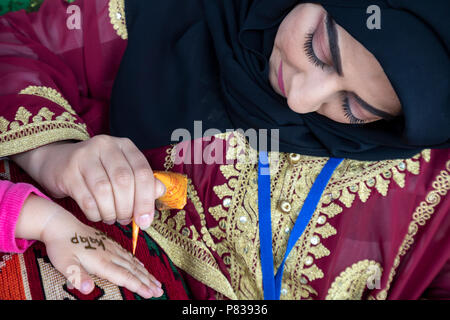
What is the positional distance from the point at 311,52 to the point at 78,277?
62 centimetres

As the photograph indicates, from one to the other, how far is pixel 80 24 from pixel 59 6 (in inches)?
3.2

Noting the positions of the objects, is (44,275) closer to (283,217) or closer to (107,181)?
(107,181)

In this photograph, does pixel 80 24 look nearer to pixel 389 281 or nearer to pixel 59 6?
pixel 59 6

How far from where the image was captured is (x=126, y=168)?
0.83 meters

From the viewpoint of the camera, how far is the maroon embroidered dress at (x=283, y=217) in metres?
1.03

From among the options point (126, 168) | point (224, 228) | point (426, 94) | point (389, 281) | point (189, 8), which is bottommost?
point (389, 281)

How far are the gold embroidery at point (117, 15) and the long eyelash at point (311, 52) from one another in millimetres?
550

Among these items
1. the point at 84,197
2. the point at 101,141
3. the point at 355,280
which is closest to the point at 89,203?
the point at 84,197

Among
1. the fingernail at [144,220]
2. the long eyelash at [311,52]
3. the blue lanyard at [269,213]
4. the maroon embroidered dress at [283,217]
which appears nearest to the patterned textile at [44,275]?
the maroon embroidered dress at [283,217]

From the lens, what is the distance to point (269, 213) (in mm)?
1027

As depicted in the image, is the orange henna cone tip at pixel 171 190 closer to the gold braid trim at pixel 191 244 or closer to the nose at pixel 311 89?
the gold braid trim at pixel 191 244
